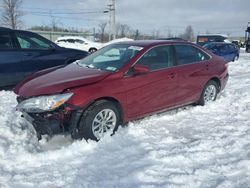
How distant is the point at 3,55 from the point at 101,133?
421 centimetres

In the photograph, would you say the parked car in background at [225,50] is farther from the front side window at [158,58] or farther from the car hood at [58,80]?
the car hood at [58,80]

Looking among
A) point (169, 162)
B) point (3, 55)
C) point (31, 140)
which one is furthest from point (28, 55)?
point (169, 162)

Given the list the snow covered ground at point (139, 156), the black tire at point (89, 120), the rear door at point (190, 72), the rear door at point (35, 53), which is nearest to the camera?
the snow covered ground at point (139, 156)

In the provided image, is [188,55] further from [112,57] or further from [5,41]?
[5,41]

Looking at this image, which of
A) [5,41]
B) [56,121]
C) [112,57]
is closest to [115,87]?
[112,57]

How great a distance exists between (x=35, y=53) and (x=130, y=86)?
159 inches

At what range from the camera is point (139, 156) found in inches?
154

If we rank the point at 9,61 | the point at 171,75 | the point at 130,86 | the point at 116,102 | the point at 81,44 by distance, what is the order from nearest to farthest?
the point at 116,102, the point at 130,86, the point at 171,75, the point at 9,61, the point at 81,44

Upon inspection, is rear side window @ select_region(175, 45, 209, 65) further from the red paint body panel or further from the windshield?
the windshield

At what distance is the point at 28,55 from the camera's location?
7680 millimetres

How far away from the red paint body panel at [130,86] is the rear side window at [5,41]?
2.87m

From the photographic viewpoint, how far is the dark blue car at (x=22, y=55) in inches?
293

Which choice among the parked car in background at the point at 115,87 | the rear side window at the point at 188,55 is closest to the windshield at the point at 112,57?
the parked car in background at the point at 115,87

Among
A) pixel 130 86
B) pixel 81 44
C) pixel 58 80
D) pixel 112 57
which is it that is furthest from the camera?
pixel 81 44
